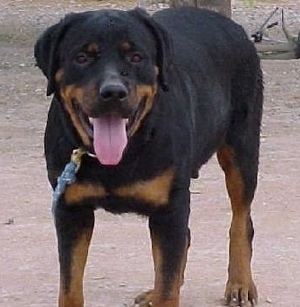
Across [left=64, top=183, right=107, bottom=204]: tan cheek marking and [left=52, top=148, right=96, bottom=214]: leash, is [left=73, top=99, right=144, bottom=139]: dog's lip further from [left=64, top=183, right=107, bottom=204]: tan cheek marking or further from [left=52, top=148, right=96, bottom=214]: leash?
[left=64, top=183, right=107, bottom=204]: tan cheek marking

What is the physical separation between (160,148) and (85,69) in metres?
0.60

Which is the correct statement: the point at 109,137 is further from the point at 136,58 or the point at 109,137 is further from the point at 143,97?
the point at 136,58

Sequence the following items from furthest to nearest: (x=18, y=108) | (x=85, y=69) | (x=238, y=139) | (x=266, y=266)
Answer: (x=18, y=108) < (x=266, y=266) < (x=238, y=139) < (x=85, y=69)

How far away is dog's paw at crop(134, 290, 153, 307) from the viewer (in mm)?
6484

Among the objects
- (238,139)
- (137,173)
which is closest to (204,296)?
(238,139)

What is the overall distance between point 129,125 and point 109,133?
119 mm

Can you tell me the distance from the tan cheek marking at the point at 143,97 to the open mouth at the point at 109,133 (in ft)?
0.08

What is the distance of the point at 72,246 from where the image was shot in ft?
19.3

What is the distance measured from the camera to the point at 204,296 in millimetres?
6711

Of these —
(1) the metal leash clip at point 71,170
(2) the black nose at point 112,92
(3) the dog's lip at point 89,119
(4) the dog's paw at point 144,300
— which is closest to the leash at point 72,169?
(1) the metal leash clip at point 71,170

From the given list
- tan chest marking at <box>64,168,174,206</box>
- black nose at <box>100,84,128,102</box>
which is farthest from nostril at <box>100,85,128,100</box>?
tan chest marking at <box>64,168,174,206</box>

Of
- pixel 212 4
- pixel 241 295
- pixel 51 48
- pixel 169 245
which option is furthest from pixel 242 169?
pixel 212 4

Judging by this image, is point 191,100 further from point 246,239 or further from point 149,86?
point 246,239

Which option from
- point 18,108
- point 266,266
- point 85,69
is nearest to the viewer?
point 85,69
